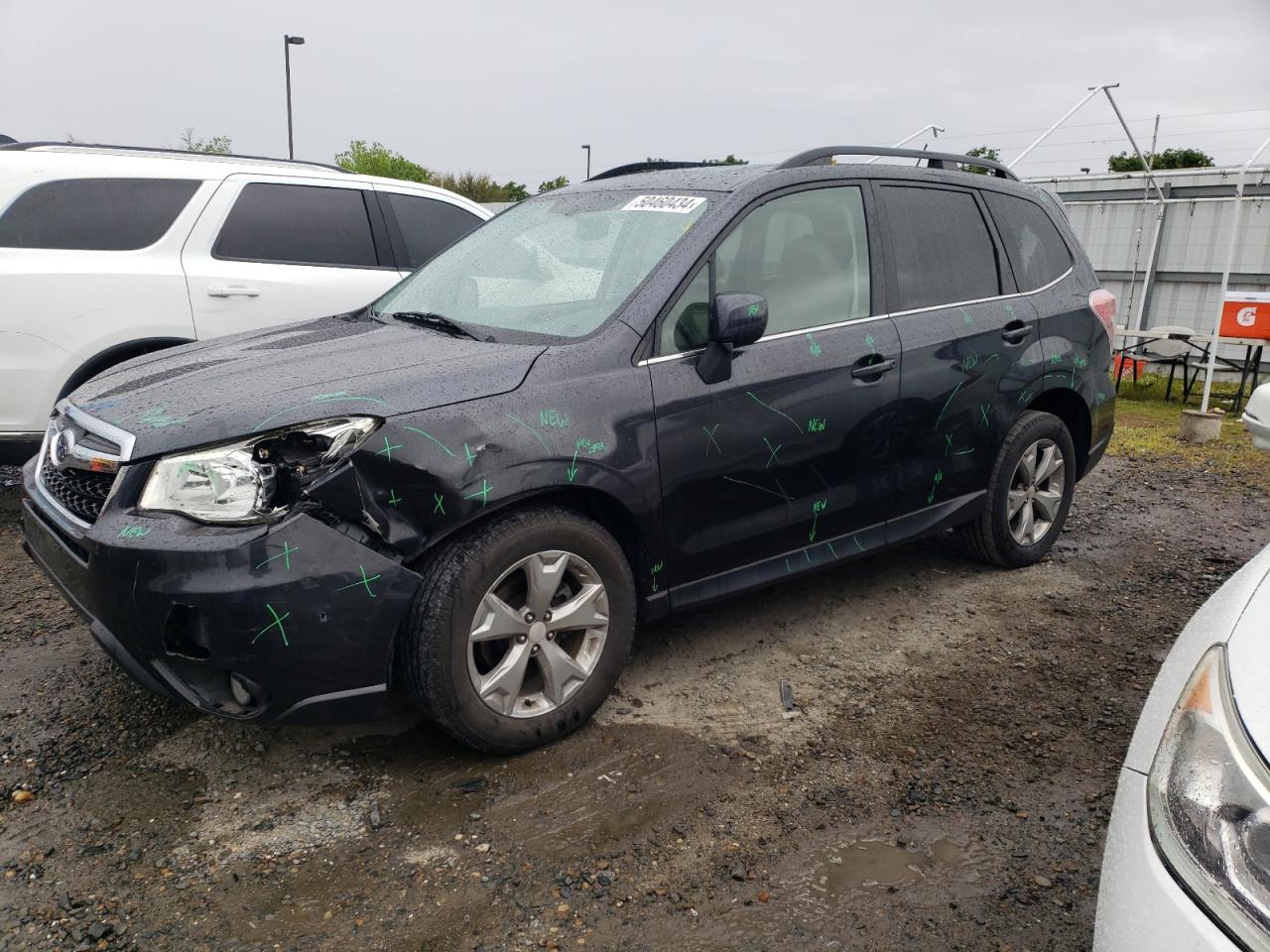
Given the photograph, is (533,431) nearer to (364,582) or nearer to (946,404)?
(364,582)

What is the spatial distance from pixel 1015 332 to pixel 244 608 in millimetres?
3298

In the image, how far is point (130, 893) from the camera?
2377mm

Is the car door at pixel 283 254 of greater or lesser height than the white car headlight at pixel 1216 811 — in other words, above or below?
above

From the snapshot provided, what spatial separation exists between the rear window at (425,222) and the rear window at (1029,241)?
3.19 metres

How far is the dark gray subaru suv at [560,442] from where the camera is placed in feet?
8.24

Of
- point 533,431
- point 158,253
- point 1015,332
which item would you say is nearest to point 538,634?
point 533,431

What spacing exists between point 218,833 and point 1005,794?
220 centimetres

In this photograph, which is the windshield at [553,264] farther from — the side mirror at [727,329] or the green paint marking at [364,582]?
the green paint marking at [364,582]

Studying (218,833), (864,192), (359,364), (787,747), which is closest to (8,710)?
(218,833)

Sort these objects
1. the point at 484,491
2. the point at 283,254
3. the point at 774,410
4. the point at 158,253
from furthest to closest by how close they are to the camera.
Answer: the point at 283,254 → the point at 158,253 → the point at 774,410 → the point at 484,491

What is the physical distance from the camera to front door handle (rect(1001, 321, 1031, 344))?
419cm

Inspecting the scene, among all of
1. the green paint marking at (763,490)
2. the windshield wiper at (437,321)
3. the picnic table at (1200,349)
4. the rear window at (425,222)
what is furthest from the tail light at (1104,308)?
the picnic table at (1200,349)

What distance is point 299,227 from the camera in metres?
5.72

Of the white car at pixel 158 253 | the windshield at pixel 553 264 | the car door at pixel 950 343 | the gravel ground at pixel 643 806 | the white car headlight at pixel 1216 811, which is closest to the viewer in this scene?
the white car headlight at pixel 1216 811
